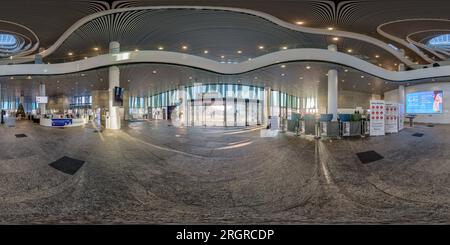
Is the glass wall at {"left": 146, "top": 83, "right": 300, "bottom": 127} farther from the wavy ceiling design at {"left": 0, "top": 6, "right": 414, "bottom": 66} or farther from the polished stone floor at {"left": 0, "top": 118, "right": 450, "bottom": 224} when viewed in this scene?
the wavy ceiling design at {"left": 0, "top": 6, "right": 414, "bottom": 66}

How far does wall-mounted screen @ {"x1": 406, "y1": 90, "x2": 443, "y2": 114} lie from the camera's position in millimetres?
1733

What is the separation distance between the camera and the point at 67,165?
4.63 ft

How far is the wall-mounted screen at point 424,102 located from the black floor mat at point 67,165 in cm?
251

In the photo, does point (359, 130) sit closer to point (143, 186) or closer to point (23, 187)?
point (143, 186)

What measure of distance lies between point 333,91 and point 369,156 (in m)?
0.56

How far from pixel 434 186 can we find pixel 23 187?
268 cm

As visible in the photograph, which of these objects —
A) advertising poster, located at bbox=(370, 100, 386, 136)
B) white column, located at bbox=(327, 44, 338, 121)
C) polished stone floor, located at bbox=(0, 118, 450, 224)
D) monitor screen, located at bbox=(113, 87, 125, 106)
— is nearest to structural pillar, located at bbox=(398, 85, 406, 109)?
advertising poster, located at bbox=(370, 100, 386, 136)

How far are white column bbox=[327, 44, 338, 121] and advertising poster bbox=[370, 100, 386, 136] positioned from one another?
470 millimetres

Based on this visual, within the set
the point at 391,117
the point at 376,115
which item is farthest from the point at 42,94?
the point at 391,117

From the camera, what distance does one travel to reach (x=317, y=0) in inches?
47.5

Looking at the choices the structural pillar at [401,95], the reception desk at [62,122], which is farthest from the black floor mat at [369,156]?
the reception desk at [62,122]

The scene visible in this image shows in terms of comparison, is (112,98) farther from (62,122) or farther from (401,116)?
(401,116)
